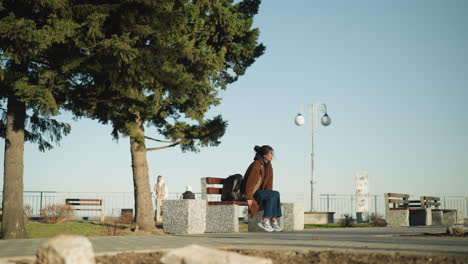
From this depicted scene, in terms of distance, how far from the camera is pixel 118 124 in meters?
18.9

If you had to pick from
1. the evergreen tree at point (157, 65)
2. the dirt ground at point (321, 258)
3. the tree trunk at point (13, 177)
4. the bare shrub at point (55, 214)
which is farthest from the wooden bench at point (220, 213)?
the bare shrub at point (55, 214)

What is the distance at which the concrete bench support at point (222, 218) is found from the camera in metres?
13.0

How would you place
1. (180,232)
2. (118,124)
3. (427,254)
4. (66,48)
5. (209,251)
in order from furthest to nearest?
(118,124) < (66,48) < (180,232) < (427,254) < (209,251)

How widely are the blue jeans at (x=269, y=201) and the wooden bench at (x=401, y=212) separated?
818 cm

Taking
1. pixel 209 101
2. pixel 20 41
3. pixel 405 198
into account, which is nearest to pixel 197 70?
pixel 209 101

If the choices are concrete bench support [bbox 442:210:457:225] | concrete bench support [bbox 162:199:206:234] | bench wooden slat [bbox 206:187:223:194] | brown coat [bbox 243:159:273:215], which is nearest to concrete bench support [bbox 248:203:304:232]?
bench wooden slat [bbox 206:187:223:194]

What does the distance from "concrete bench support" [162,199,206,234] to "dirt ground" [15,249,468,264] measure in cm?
650

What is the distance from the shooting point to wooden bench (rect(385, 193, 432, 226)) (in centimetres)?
Answer: 1958

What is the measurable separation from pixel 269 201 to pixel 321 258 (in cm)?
641

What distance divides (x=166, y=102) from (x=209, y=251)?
1728 centimetres

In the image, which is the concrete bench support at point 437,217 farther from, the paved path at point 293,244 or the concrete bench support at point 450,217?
the paved path at point 293,244

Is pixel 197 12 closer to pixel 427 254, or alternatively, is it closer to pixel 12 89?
pixel 12 89

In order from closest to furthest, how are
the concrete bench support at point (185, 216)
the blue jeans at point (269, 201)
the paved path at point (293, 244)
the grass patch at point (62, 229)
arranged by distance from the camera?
the paved path at point (293, 244)
the blue jeans at point (269, 201)
the concrete bench support at point (185, 216)
the grass patch at point (62, 229)

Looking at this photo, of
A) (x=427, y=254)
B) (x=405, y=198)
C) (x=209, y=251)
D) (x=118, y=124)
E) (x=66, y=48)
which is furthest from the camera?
(x=405, y=198)
